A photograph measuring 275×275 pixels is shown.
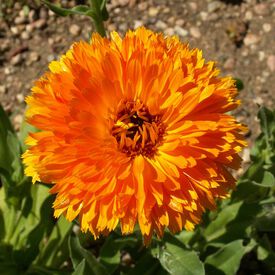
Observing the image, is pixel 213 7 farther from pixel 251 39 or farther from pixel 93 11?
pixel 93 11

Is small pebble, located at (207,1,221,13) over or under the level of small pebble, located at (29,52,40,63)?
over

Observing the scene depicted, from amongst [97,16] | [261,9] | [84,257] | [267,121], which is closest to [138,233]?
[84,257]

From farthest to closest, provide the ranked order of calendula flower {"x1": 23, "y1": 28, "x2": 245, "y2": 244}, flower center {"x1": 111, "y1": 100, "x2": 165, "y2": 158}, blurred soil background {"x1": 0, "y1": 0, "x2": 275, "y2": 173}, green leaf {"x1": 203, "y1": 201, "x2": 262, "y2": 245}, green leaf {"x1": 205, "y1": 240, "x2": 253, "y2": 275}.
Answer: blurred soil background {"x1": 0, "y1": 0, "x2": 275, "y2": 173} → green leaf {"x1": 203, "y1": 201, "x2": 262, "y2": 245} → green leaf {"x1": 205, "y1": 240, "x2": 253, "y2": 275} → flower center {"x1": 111, "y1": 100, "x2": 165, "y2": 158} → calendula flower {"x1": 23, "y1": 28, "x2": 245, "y2": 244}

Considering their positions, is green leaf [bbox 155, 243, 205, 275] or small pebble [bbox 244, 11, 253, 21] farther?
small pebble [bbox 244, 11, 253, 21]

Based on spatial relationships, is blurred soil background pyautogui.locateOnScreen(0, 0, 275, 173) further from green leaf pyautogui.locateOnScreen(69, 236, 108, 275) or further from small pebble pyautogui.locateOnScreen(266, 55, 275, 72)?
green leaf pyautogui.locateOnScreen(69, 236, 108, 275)

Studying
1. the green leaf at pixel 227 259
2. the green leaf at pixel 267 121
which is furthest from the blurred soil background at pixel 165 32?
the green leaf at pixel 227 259

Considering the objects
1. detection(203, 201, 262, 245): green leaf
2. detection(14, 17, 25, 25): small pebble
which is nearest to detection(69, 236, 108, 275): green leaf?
detection(203, 201, 262, 245): green leaf
